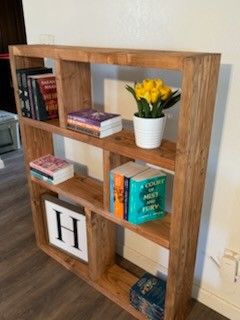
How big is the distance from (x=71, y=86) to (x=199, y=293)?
1.24 meters

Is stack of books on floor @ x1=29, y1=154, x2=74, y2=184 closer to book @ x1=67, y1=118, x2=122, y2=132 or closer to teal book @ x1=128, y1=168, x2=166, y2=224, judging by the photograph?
book @ x1=67, y1=118, x2=122, y2=132

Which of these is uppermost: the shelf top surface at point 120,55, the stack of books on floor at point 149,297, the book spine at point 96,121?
the shelf top surface at point 120,55

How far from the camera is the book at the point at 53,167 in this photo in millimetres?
1617

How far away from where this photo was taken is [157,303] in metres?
1.38

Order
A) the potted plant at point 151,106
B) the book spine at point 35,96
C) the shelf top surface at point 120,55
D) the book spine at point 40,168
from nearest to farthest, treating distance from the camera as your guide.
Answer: the shelf top surface at point 120,55
the potted plant at point 151,106
the book spine at point 35,96
the book spine at point 40,168

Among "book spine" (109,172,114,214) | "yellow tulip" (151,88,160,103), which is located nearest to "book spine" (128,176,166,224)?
"book spine" (109,172,114,214)

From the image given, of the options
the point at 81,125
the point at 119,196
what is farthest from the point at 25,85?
the point at 119,196

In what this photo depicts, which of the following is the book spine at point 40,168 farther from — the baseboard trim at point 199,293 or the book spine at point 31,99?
the baseboard trim at point 199,293

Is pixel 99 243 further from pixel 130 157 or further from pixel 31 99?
pixel 31 99

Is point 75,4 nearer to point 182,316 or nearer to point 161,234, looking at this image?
point 161,234

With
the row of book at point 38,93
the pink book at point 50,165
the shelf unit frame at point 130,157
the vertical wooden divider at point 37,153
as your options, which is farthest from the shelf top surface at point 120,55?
the pink book at point 50,165

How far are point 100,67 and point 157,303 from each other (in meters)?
1.19

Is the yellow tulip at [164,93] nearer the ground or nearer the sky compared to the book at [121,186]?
nearer the sky

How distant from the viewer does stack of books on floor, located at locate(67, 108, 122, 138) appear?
1.25 m
